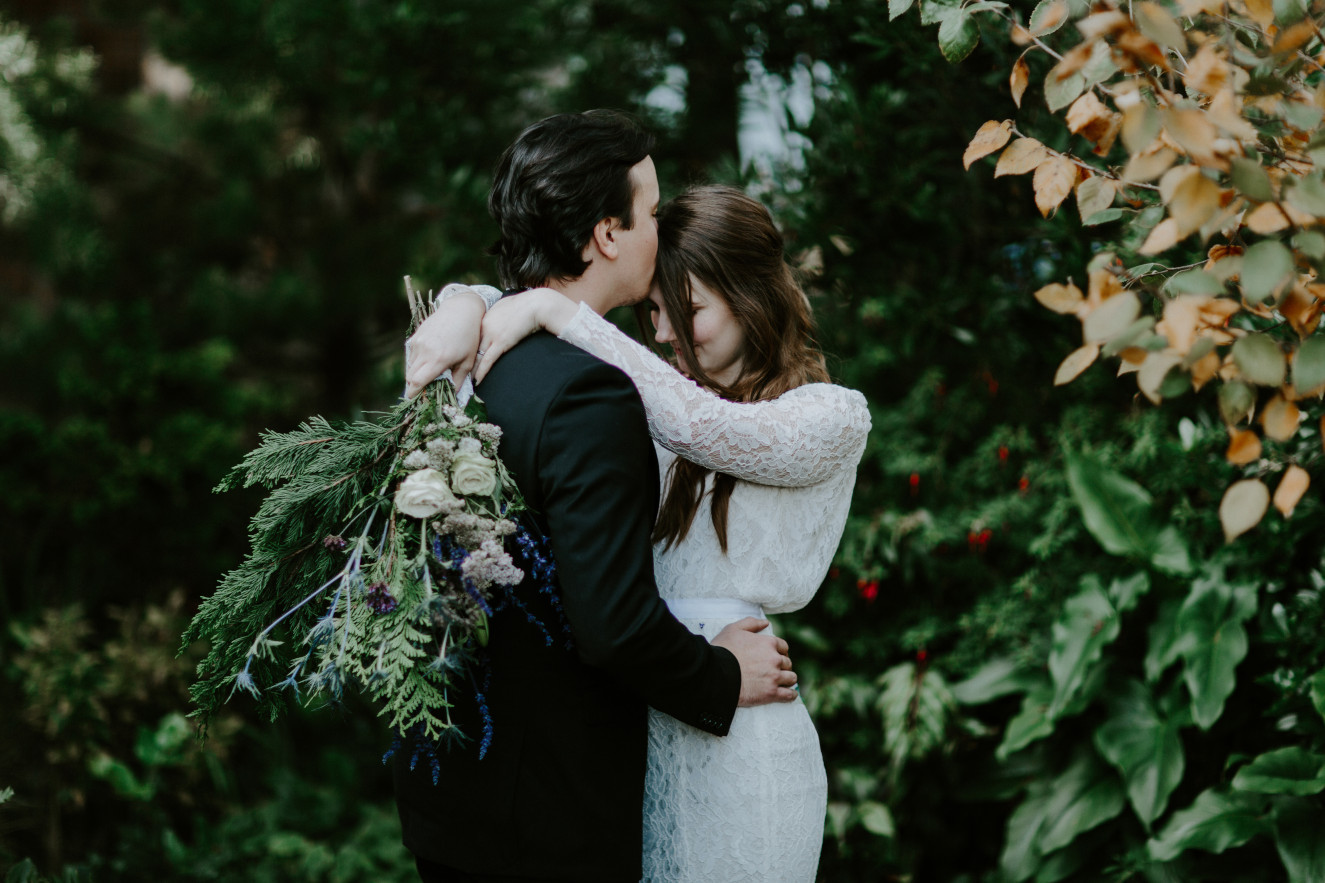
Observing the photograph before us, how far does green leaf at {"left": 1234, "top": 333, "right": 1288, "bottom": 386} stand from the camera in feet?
3.65

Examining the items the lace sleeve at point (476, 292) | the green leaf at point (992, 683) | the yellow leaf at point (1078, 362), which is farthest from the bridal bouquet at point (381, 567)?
the green leaf at point (992, 683)

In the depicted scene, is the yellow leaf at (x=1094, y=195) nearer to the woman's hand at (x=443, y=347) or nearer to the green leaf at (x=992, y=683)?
the woman's hand at (x=443, y=347)

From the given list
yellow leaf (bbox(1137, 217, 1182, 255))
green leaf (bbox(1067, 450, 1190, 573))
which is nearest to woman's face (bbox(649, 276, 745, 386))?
yellow leaf (bbox(1137, 217, 1182, 255))

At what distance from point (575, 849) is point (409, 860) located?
7.01ft

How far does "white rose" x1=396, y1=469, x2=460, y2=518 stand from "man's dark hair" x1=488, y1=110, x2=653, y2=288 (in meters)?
0.58

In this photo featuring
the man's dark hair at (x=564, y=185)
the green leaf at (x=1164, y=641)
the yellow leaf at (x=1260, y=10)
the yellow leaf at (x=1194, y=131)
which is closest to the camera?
the yellow leaf at (x=1194, y=131)

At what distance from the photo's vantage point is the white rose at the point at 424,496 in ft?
4.45

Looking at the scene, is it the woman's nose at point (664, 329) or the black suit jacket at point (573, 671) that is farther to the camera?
the woman's nose at point (664, 329)

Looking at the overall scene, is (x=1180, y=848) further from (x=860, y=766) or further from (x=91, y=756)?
(x=91, y=756)

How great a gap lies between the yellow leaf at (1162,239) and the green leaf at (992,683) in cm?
216

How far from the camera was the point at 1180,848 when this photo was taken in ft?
8.21

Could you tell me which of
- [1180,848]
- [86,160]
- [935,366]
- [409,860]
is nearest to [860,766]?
[1180,848]

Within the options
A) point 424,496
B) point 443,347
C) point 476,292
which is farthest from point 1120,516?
point 424,496

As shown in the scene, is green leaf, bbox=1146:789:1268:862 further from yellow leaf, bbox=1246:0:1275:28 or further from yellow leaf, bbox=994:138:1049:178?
yellow leaf, bbox=1246:0:1275:28
